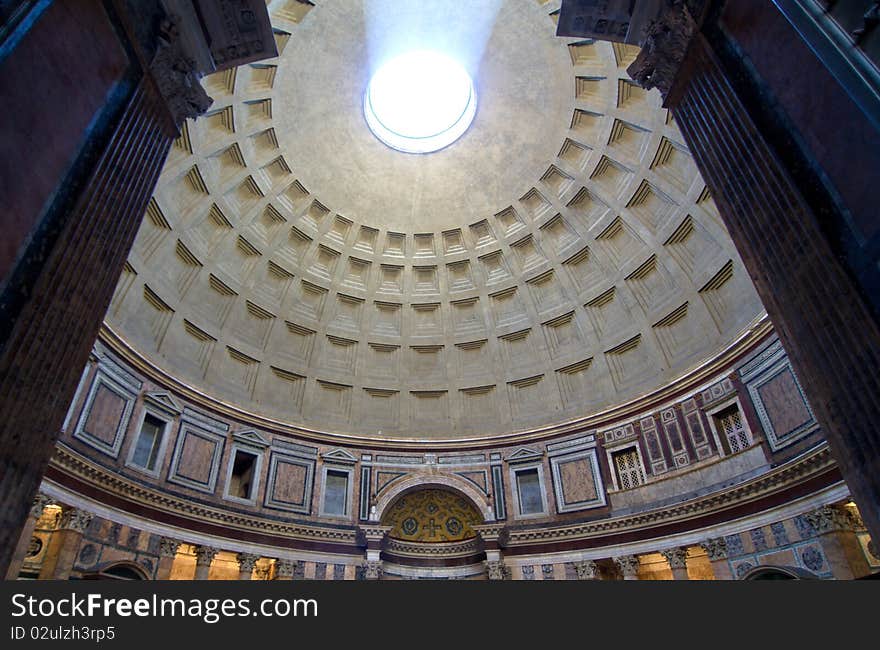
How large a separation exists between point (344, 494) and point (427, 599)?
1965 cm

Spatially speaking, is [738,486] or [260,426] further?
[260,426]

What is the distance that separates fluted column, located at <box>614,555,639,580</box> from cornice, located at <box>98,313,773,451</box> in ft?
16.5

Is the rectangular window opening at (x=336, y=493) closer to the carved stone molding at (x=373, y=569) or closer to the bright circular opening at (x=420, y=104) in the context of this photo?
the carved stone molding at (x=373, y=569)

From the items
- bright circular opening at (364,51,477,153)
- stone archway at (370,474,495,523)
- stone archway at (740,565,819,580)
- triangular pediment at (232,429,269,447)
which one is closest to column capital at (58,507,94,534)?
triangular pediment at (232,429,269,447)

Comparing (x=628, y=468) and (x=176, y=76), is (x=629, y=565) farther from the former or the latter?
(x=176, y=76)

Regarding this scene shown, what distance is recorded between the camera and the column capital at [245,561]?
58.8 ft

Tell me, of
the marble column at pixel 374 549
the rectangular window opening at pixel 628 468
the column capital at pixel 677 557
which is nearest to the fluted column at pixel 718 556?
the column capital at pixel 677 557

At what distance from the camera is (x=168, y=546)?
53.3ft

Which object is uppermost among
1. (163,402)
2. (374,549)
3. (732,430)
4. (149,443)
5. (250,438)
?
(163,402)

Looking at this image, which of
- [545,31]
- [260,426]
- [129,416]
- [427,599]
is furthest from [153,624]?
[545,31]

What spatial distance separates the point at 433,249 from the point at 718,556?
16.9 m

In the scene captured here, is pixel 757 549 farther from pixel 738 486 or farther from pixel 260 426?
pixel 260 426

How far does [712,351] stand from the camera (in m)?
18.5

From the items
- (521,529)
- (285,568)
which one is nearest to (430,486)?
(521,529)
